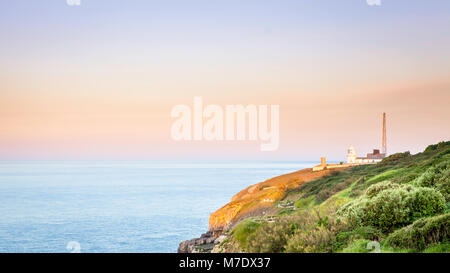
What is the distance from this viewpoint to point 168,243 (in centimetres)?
3794

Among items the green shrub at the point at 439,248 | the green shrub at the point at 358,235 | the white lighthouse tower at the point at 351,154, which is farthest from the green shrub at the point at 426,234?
the white lighthouse tower at the point at 351,154

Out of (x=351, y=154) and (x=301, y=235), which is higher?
(x=301, y=235)

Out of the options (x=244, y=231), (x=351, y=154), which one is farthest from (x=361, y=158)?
(x=244, y=231)

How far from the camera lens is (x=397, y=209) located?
32.0ft

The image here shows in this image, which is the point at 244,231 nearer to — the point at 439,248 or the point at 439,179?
the point at 439,179

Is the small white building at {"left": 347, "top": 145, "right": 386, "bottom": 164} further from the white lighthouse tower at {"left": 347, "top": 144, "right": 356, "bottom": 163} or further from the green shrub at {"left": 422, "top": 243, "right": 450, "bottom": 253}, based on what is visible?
the green shrub at {"left": 422, "top": 243, "right": 450, "bottom": 253}

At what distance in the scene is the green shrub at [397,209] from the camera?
9.73 metres

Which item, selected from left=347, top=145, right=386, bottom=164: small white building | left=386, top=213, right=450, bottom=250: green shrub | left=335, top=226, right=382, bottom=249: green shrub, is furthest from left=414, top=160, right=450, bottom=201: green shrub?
left=347, top=145, right=386, bottom=164: small white building

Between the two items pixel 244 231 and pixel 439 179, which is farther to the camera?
pixel 244 231
